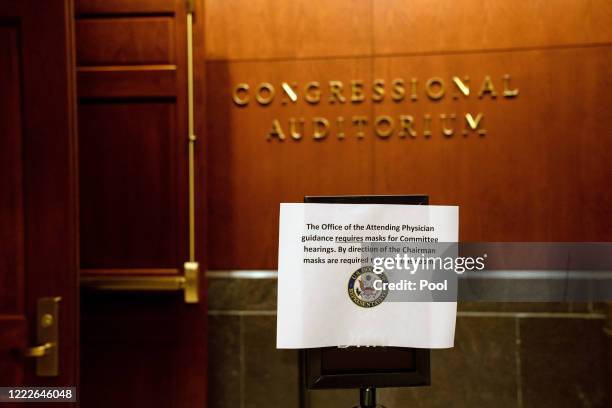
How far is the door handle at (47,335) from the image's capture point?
1649mm

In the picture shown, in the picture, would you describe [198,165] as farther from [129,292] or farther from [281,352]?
[281,352]

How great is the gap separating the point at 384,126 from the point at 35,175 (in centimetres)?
157

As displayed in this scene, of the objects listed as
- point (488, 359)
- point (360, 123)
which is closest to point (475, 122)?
point (360, 123)

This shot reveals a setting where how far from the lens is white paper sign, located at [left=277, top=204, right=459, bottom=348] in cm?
97

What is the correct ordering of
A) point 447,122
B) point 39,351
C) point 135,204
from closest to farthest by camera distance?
1. point 39,351
2. point 135,204
3. point 447,122

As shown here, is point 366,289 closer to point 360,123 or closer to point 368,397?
point 368,397

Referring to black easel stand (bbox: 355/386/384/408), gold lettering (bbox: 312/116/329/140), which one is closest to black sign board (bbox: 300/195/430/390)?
black easel stand (bbox: 355/386/384/408)

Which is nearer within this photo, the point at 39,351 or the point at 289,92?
the point at 39,351

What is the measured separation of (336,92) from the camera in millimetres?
2445

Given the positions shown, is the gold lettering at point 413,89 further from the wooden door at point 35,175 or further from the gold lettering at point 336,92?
the wooden door at point 35,175

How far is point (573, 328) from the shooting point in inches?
93.4

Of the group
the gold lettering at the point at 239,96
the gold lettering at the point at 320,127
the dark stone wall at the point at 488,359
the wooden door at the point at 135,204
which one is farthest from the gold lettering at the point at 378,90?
the dark stone wall at the point at 488,359

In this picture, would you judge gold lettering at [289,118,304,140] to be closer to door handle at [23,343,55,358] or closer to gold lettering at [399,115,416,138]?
gold lettering at [399,115,416,138]

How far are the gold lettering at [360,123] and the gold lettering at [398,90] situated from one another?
0.18 metres
